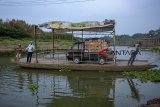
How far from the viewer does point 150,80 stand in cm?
1661

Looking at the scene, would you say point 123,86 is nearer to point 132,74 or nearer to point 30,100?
point 132,74

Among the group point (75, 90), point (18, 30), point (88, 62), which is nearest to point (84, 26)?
point (88, 62)

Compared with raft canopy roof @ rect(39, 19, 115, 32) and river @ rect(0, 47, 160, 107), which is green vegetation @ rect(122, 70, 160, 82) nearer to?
river @ rect(0, 47, 160, 107)

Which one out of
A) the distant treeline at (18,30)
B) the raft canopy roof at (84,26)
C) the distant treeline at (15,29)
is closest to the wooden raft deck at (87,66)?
the raft canopy roof at (84,26)

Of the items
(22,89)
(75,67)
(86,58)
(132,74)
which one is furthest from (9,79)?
(132,74)

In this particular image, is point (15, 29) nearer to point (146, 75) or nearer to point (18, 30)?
point (18, 30)

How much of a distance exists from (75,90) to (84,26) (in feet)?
24.6

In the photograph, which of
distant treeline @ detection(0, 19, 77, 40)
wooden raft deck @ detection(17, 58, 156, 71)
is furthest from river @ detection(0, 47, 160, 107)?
distant treeline @ detection(0, 19, 77, 40)

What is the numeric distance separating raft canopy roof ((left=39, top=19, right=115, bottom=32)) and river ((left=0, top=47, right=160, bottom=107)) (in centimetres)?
338

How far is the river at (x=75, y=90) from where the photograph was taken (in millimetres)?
11383

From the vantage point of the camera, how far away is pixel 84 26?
2047cm

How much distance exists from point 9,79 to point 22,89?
3.48 meters

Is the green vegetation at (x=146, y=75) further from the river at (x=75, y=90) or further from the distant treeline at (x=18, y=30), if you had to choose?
the distant treeline at (x=18, y=30)

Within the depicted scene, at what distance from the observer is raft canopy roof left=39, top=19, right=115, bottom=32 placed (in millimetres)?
Result: 20047
